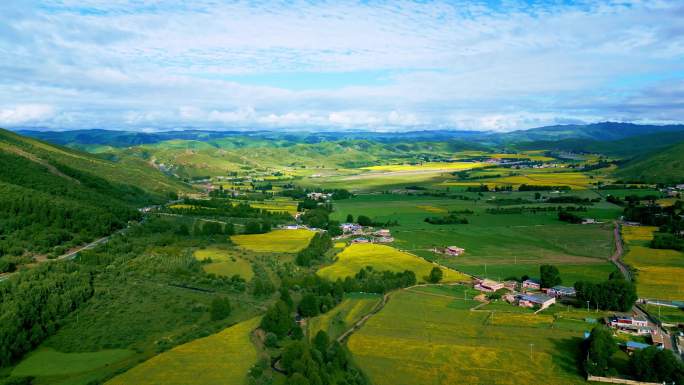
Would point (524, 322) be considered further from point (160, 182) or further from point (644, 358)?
point (160, 182)

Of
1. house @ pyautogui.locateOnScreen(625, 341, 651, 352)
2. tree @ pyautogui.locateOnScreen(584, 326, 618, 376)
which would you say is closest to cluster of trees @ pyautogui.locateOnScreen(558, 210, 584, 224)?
house @ pyautogui.locateOnScreen(625, 341, 651, 352)

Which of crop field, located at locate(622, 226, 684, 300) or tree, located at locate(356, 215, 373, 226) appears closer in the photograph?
crop field, located at locate(622, 226, 684, 300)

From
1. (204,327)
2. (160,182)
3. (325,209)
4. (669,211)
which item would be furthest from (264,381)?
(160,182)

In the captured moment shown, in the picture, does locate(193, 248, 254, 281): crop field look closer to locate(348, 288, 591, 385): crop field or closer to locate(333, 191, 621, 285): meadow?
locate(348, 288, 591, 385): crop field

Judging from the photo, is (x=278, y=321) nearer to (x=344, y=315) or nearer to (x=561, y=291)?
(x=344, y=315)

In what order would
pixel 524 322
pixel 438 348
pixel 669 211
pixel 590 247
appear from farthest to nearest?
pixel 669 211 < pixel 590 247 < pixel 524 322 < pixel 438 348

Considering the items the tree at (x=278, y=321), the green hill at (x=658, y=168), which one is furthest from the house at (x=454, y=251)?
the green hill at (x=658, y=168)

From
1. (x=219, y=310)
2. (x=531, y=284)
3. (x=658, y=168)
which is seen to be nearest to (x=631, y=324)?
(x=531, y=284)
